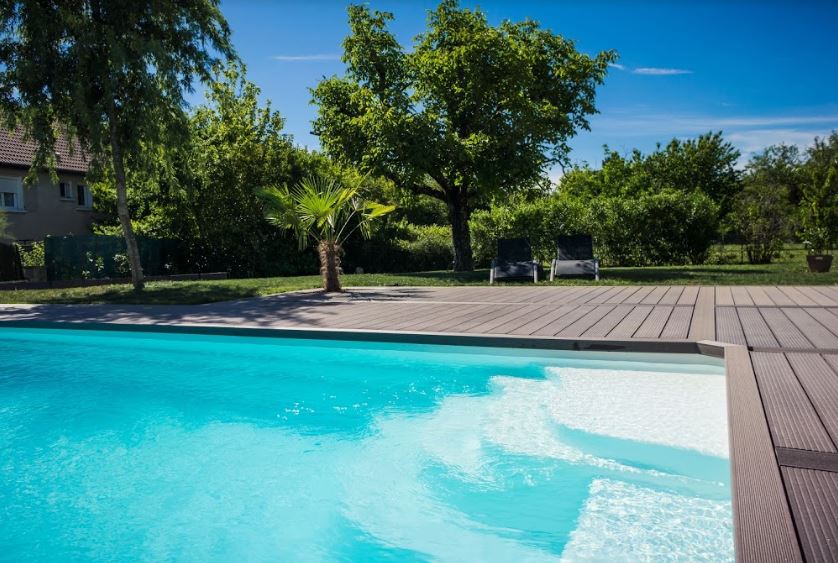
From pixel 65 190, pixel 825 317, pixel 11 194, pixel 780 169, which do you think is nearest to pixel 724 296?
pixel 825 317

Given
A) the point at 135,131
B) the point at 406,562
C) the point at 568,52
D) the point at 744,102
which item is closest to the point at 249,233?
the point at 135,131

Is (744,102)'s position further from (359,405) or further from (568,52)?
(359,405)

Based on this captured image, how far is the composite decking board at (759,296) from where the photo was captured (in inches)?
302

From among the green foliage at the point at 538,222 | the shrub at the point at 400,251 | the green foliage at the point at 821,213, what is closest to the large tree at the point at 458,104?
the green foliage at the point at 538,222

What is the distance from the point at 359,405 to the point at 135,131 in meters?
10.7

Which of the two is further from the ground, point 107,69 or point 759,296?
point 107,69

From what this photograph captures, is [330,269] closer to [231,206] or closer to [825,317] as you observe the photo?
[825,317]

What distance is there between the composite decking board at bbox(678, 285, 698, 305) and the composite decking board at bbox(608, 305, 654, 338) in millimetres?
700

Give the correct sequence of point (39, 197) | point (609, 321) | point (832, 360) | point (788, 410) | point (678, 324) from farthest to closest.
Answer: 1. point (39, 197)
2. point (609, 321)
3. point (678, 324)
4. point (832, 360)
5. point (788, 410)

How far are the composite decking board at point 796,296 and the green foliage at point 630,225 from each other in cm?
901

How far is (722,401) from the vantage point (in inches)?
181

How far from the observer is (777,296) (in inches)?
335

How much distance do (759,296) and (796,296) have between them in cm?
47

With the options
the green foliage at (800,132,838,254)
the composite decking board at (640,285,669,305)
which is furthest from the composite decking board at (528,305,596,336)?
the green foliage at (800,132,838,254)
